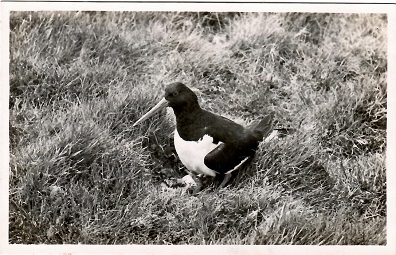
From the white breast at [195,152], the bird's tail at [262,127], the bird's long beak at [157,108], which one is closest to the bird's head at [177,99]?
the bird's long beak at [157,108]

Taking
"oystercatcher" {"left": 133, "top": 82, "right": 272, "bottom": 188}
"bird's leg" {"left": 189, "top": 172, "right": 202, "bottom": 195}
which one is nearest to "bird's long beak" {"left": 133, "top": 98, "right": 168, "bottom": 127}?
"oystercatcher" {"left": 133, "top": 82, "right": 272, "bottom": 188}

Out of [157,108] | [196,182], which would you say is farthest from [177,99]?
[196,182]

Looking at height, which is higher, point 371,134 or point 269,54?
point 269,54

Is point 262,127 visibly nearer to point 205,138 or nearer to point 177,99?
point 205,138

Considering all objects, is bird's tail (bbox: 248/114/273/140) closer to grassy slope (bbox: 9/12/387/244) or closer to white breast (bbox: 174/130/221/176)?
grassy slope (bbox: 9/12/387/244)

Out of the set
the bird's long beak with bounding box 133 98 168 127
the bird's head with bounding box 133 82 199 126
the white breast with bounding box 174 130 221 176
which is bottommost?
the white breast with bounding box 174 130 221 176
